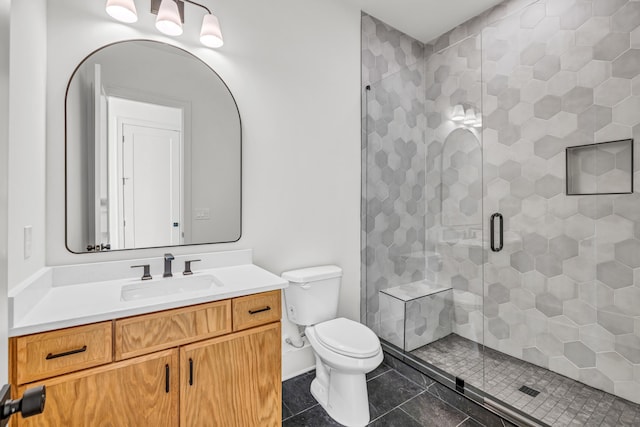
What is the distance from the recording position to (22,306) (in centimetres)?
106

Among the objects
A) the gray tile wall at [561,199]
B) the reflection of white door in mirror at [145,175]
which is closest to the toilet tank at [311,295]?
the reflection of white door in mirror at [145,175]

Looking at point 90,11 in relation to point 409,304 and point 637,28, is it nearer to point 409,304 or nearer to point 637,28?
point 409,304

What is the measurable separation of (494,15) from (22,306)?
3247 millimetres

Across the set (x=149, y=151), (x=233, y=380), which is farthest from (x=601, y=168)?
(x=149, y=151)

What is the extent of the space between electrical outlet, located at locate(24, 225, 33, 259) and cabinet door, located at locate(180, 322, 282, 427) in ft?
2.21

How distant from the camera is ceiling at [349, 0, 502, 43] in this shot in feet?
7.75

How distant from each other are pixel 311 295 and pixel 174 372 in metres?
0.89

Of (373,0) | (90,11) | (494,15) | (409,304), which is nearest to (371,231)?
(409,304)

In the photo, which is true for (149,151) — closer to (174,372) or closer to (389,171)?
(174,372)

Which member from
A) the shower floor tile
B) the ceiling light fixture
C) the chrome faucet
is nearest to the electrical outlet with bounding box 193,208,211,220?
the chrome faucet

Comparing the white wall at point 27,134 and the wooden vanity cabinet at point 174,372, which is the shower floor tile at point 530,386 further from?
the white wall at point 27,134

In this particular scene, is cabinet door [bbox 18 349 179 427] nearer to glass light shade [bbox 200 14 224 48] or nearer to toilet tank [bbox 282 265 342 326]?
toilet tank [bbox 282 265 342 326]

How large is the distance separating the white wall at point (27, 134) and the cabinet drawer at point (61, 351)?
220 millimetres

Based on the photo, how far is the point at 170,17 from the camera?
61.7 inches
